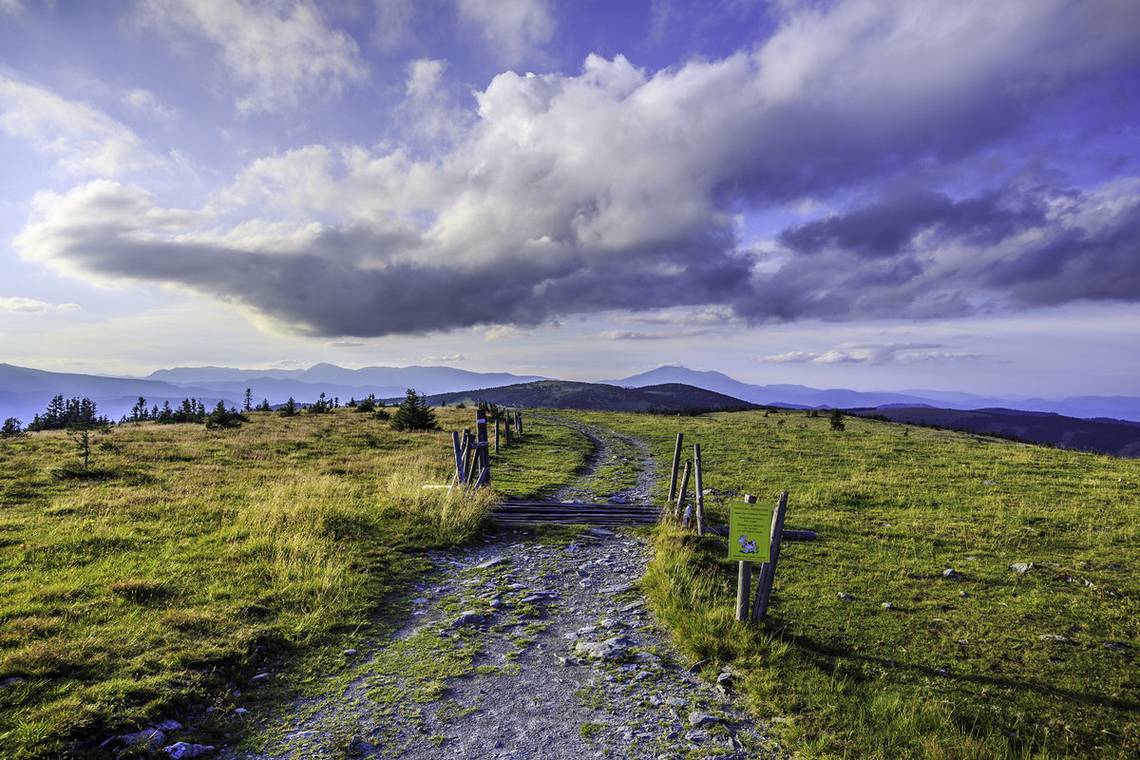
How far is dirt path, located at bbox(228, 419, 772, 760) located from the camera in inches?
217

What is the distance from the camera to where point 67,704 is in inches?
219

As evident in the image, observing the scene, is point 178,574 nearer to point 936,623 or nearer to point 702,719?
point 702,719

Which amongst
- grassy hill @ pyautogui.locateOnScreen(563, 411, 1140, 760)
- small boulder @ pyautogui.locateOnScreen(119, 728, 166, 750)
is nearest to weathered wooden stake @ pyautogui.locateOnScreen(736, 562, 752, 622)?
grassy hill @ pyautogui.locateOnScreen(563, 411, 1140, 760)

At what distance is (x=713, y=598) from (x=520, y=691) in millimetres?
4305

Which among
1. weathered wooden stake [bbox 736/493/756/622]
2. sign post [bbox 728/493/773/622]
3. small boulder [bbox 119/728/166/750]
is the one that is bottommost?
small boulder [bbox 119/728/166/750]

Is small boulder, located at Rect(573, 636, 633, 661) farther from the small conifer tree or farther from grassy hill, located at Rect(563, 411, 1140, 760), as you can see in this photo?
the small conifer tree

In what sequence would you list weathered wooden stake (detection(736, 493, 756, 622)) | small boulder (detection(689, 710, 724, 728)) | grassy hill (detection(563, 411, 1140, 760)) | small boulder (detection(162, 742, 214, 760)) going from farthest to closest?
weathered wooden stake (detection(736, 493, 756, 622)), grassy hill (detection(563, 411, 1140, 760)), small boulder (detection(689, 710, 724, 728)), small boulder (detection(162, 742, 214, 760))

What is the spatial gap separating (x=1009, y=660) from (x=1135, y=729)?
1.61 m

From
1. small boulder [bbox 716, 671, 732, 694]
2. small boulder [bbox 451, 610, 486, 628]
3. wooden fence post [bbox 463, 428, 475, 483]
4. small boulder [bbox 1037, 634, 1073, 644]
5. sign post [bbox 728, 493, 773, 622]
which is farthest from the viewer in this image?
wooden fence post [bbox 463, 428, 475, 483]

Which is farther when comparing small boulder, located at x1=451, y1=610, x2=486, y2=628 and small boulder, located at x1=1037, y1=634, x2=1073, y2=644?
small boulder, located at x1=451, y1=610, x2=486, y2=628

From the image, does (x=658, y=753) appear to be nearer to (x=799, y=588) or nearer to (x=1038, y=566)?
(x=799, y=588)

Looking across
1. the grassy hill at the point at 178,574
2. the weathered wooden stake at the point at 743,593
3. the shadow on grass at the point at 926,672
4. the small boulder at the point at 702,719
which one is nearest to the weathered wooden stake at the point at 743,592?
the weathered wooden stake at the point at 743,593

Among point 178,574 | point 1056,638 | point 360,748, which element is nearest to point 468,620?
point 360,748

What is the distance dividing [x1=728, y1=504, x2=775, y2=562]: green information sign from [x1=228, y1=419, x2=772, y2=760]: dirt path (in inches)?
72.7
